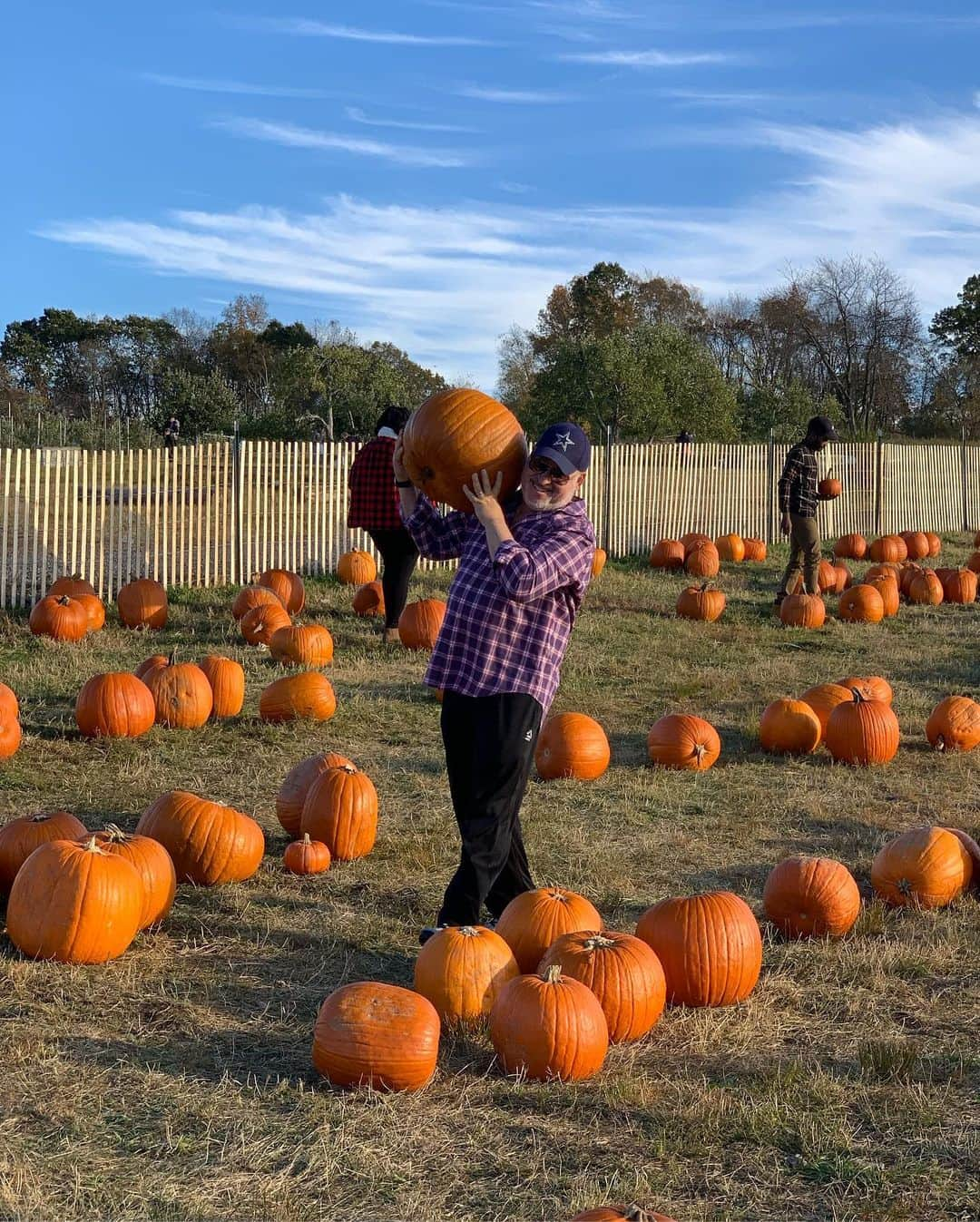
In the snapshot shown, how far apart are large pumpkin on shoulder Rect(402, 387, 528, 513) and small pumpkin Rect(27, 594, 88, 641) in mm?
7061

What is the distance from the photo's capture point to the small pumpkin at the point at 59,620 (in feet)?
35.0

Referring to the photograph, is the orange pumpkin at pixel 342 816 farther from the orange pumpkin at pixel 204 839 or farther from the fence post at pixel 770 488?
the fence post at pixel 770 488

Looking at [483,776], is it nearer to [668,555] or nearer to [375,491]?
[375,491]

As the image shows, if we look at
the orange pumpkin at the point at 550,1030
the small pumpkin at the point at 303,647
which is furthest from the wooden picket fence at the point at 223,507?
the orange pumpkin at the point at 550,1030

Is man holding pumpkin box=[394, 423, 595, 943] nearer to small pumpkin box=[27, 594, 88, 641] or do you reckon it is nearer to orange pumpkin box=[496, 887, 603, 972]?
orange pumpkin box=[496, 887, 603, 972]

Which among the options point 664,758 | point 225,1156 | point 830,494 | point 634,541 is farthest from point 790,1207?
point 634,541

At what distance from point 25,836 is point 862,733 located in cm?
495

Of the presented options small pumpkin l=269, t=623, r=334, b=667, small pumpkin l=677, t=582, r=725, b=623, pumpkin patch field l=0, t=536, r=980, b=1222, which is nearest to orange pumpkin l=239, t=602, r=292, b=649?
small pumpkin l=269, t=623, r=334, b=667

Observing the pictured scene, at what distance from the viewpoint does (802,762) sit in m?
7.80

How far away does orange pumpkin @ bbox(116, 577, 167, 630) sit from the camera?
37.3ft

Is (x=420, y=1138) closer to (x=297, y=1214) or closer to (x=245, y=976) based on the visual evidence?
(x=297, y=1214)

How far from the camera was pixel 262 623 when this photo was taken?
1061 centimetres

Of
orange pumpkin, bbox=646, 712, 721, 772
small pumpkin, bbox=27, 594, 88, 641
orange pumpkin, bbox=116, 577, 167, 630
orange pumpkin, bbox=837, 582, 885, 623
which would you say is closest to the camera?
orange pumpkin, bbox=646, 712, 721, 772

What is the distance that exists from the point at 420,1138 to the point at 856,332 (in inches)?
2148
